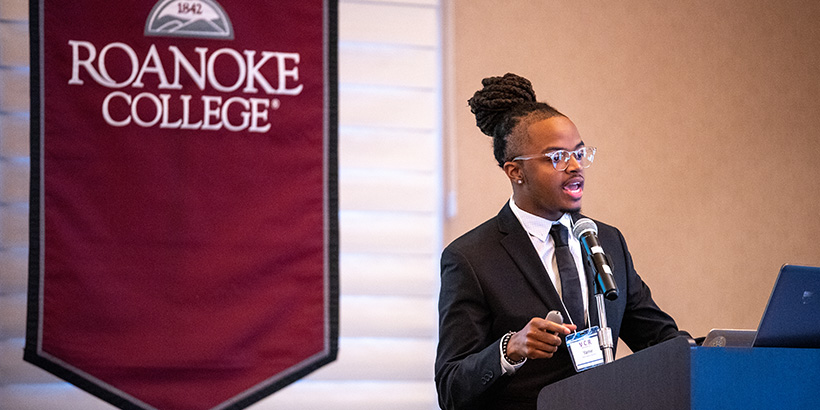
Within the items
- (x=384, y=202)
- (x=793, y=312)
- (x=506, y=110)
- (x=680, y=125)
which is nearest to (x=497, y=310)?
(x=506, y=110)

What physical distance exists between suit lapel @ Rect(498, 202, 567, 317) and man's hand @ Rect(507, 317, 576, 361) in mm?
395

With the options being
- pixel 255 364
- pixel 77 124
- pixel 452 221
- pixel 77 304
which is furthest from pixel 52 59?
pixel 452 221

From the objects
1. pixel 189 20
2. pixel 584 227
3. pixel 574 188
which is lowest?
pixel 584 227

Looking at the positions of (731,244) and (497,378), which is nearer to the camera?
(497,378)

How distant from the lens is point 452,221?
335 centimetres

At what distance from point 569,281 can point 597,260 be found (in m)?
0.40

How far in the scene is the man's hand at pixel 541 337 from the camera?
5.74 feet

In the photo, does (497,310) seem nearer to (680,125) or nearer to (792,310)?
(792,310)

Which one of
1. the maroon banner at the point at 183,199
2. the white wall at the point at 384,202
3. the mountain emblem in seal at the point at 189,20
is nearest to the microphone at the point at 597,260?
the white wall at the point at 384,202

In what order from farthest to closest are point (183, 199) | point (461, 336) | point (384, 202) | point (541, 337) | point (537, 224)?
point (384, 202)
point (183, 199)
point (537, 224)
point (461, 336)
point (541, 337)

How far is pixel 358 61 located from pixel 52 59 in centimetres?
113

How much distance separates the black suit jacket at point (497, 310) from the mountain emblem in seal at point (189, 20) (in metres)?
1.45

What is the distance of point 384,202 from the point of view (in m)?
3.32

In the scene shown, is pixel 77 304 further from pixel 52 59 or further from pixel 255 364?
pixel 52 59
